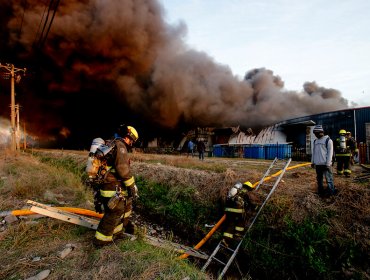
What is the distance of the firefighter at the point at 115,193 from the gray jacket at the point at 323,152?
167 inches

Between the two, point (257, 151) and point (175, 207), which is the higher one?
point (257, 151)

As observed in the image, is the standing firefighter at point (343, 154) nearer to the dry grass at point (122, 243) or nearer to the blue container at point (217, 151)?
the dry grass at point (122, 243)

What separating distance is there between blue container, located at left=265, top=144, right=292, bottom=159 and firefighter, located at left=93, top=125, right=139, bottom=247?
1660 centimetres

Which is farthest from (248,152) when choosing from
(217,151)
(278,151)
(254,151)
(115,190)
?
(115,190)

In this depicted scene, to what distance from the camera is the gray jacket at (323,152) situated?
5.13 meters

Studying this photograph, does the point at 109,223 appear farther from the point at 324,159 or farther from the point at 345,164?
the point at 345,164

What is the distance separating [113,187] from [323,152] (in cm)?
464

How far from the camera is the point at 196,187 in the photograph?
24.9 ft

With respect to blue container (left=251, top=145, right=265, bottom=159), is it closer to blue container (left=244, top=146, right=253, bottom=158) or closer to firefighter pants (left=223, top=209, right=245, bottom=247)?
blue container (left=244, top=146, right=253, bottom=158)

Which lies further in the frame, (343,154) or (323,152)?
(343,154)

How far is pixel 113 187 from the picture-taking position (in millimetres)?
3812

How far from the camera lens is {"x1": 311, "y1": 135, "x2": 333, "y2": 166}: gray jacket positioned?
5.13 m

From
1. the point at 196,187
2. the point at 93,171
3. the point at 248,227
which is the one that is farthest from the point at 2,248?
the point at 196,187

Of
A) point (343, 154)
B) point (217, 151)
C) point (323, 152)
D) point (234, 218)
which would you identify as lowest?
point (234, 218)
